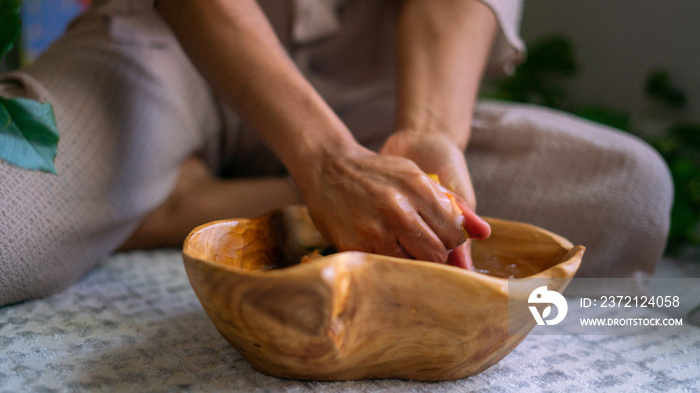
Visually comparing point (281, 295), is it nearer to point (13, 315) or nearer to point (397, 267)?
point (397, 267)

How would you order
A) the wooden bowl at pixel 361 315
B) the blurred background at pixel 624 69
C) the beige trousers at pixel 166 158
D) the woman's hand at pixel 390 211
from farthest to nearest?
the blurred background at pixel 624 69, the beige trousers at pixel 166 158, the woman's hand at pixel 390 211, the wooden bowl at pixel 361 315

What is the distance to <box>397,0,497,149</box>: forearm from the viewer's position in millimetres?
658

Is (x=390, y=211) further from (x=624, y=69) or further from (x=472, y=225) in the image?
(x=624, y=69)

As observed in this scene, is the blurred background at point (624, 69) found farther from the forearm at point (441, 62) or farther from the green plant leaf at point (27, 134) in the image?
the green plant leaf at point (27, 134)

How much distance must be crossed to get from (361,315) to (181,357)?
0.19m

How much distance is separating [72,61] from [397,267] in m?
0.53

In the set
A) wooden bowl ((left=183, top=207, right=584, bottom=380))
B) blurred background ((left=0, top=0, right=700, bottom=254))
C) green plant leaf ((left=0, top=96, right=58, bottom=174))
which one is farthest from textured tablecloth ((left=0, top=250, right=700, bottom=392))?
blurred background ((left=0, top=0, right=700, bottom=254))

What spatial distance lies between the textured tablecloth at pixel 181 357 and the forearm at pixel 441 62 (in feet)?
0.92

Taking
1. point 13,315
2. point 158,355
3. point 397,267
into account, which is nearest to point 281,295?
point 397,267

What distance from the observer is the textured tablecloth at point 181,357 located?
0.42 meters

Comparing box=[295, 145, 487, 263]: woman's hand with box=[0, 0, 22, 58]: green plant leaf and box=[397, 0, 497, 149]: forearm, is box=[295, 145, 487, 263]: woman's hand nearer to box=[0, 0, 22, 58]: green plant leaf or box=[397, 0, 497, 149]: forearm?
box=[397, 0, 497, 149]: forearm

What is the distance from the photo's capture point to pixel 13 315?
0.54 m

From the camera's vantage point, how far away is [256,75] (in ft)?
1.78

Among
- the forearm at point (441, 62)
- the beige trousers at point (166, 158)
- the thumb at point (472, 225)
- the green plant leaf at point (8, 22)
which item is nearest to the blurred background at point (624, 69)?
the beige trousers at point (166, 158)
